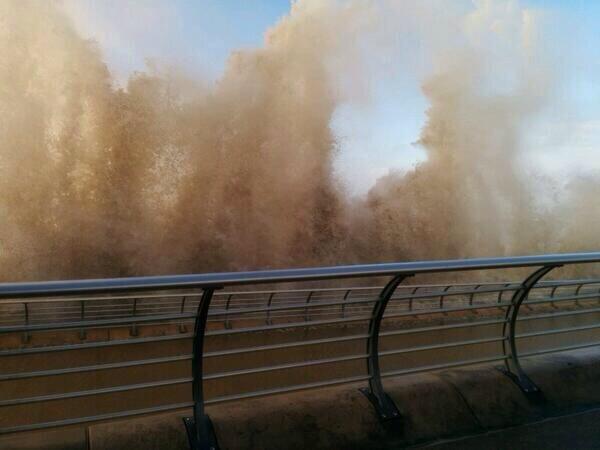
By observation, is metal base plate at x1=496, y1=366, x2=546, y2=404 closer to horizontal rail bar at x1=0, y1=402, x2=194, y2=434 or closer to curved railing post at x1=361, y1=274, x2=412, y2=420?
curved railing post at x1=361, y1=274, x2=412, y2=420

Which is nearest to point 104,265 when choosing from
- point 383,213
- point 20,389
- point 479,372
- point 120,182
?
point 120,182

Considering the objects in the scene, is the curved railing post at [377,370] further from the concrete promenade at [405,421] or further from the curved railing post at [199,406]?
the curved railing post at [199,406]

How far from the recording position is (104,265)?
793 inches

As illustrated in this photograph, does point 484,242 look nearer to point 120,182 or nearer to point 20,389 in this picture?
point 120,182

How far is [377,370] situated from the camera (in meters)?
3.29

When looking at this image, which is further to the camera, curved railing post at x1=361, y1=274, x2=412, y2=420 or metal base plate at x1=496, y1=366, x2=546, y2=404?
metal base plate at x1=496, y1=366, x2=546, y2=404

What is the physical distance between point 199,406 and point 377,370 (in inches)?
38.1

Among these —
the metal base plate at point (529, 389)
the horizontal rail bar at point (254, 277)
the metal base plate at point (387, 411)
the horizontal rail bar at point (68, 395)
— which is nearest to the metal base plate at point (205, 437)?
the horizontal rail bar at point (68, 395)

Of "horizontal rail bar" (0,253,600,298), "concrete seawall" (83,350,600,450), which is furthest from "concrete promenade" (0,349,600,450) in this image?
"horizontal rail bar" (0,253,600,298)

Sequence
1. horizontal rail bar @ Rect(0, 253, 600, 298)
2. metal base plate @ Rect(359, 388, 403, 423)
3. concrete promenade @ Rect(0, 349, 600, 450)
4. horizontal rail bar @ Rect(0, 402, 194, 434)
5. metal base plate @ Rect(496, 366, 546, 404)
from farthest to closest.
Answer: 1. metal base plate @ Rect(496, 366, 546, 404)
2. metal base plate @ Rect(359, 388, 403, 423)
3. concrete promenade @ Rect(0, 349, 600, 450)
4. horizontal rail bar @ Rect(0, 402, 194, 434)
5. horizontal rail bar @ Rect(0, 253, 600, 298)

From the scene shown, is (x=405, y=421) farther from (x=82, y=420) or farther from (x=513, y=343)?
(x=82, y=420)

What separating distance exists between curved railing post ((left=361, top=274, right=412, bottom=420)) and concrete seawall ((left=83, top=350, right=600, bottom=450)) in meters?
0.04

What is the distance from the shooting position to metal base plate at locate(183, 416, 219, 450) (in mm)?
2717

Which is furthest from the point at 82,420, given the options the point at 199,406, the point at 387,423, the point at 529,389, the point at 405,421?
the point at 529,389
